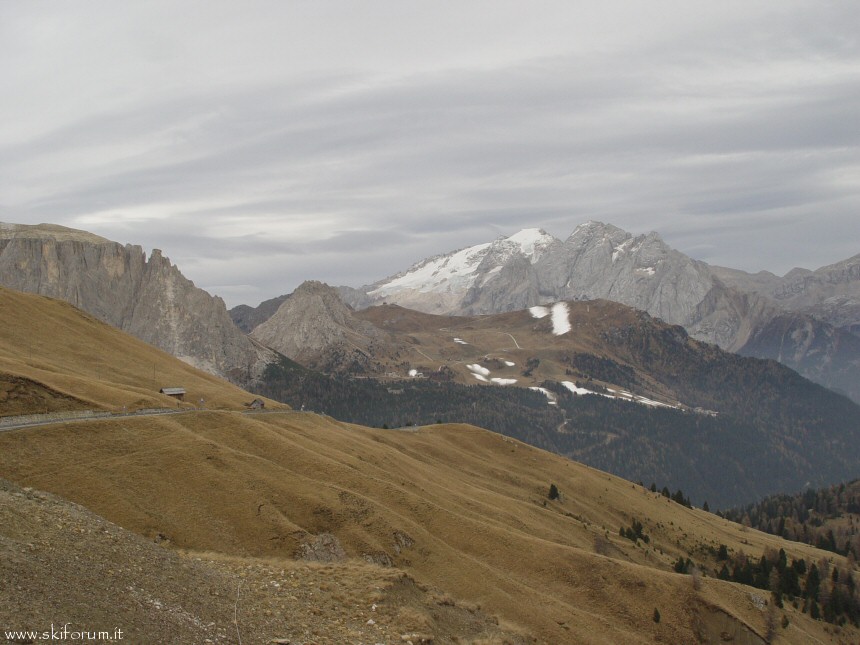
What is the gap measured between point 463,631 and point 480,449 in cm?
10942

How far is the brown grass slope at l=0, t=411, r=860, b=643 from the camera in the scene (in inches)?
2244

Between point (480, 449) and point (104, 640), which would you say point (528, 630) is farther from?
point (480, 449)

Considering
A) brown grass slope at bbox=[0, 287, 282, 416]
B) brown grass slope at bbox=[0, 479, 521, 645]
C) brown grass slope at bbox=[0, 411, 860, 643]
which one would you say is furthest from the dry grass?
brown grass slope at bbox=[0, 287, 282, 416]

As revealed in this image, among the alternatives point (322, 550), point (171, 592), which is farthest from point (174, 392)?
point (171, 592)

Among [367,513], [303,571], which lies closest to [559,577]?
[367,513]

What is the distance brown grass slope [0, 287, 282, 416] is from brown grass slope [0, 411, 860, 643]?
44.8ft

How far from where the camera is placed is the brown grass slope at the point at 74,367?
76.3 metres

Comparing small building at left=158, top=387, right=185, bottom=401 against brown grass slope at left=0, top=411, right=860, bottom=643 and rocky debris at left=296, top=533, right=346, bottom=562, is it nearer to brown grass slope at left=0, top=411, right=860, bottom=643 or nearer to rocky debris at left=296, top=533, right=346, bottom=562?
brown grass slope at left=0, top=411, right=860, bottom=643

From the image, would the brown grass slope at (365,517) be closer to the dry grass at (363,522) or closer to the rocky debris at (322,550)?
the dry grass at (363,522)

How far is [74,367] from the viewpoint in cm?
11894

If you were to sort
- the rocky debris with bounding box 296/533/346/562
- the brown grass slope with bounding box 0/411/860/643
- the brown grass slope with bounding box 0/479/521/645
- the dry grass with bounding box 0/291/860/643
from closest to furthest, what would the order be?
the brown grass slope with bounding box 0/479/521/645 → the dry grass with bounding box 0/291/860/643 → the brown grass slope with bounding box 0/411/860/643 → the rocky debris with bounding box 296/533/346/562

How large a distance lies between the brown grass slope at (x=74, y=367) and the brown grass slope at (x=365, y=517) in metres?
13.7

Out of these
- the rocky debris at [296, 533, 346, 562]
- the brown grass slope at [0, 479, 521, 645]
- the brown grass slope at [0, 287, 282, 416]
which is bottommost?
the rocky debris at [296, 533, 346, 562]

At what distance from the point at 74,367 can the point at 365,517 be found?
255ft
